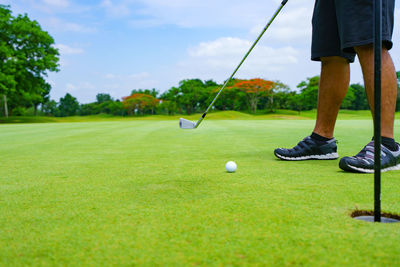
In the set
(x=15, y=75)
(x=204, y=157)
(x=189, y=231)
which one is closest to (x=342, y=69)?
(x=204, y=157)

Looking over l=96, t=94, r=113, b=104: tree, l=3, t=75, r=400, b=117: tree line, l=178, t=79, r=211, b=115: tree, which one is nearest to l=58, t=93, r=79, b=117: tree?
l=3, t=75, r=400, b=117: tree line

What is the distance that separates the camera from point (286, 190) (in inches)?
69.6

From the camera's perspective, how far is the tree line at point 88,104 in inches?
1280

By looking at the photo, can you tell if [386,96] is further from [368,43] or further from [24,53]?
[24,53]

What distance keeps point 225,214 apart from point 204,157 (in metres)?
2.01

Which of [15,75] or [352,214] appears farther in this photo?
[15,75]

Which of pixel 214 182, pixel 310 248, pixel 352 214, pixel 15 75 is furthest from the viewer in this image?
pixel 15 75

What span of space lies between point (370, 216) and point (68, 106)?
296 feet

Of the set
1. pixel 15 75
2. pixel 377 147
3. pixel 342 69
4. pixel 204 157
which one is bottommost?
pixel 204 157

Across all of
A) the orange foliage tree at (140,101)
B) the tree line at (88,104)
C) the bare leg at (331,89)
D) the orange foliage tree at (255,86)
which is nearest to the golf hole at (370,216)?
the bare leg at (331,89)

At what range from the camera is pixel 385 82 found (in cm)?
248

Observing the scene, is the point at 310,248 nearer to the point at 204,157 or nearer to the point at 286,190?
the point at 286,190

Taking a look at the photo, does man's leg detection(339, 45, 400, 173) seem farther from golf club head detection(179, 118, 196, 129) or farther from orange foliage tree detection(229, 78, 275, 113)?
orange foliage tree detection(229, 78, 275, 113)

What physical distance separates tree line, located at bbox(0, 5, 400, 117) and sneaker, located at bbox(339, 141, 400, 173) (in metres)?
32.5
